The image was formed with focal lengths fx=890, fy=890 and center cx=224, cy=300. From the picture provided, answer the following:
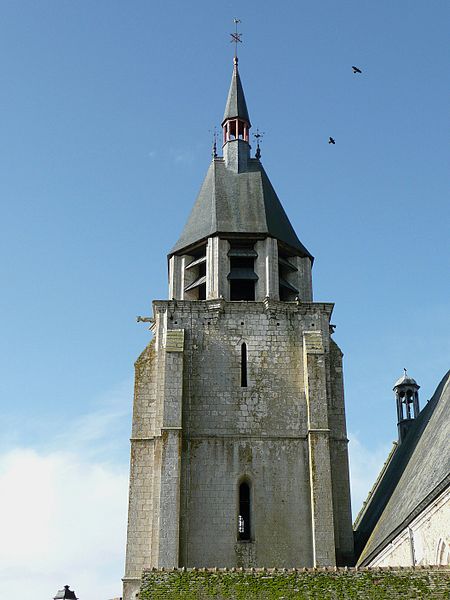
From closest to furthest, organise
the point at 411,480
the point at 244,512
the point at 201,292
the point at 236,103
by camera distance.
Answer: the point at 411,480, the point at 244,512, the point at 201,292, the point at 236,103

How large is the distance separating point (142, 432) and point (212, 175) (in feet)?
28.4

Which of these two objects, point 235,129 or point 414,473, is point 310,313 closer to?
point 414,473

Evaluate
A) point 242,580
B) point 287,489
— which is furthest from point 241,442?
point 242,580

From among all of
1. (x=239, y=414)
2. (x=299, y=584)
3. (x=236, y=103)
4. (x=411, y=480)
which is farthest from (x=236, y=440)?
(x=236, y=103)

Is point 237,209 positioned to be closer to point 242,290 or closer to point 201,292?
point 242,290

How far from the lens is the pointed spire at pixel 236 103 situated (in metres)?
27.9

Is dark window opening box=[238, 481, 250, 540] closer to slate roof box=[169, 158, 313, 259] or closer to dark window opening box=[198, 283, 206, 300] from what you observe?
dark window opening box=[198, 283, 206, 300]

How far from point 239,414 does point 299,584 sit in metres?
7.15

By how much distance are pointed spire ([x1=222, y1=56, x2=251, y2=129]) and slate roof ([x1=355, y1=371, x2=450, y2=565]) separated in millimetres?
10645

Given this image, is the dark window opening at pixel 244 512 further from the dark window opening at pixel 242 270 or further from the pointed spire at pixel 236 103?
the pointed spire at pixel 236 103

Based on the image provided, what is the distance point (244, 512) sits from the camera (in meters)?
21.9

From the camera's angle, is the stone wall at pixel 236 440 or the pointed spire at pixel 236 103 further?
the pointed spire at pixel 236 103

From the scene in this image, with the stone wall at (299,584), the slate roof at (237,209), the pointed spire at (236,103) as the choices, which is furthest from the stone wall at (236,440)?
the pointed spire at (236,103)

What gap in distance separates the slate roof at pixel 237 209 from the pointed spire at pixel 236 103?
1.47 m
